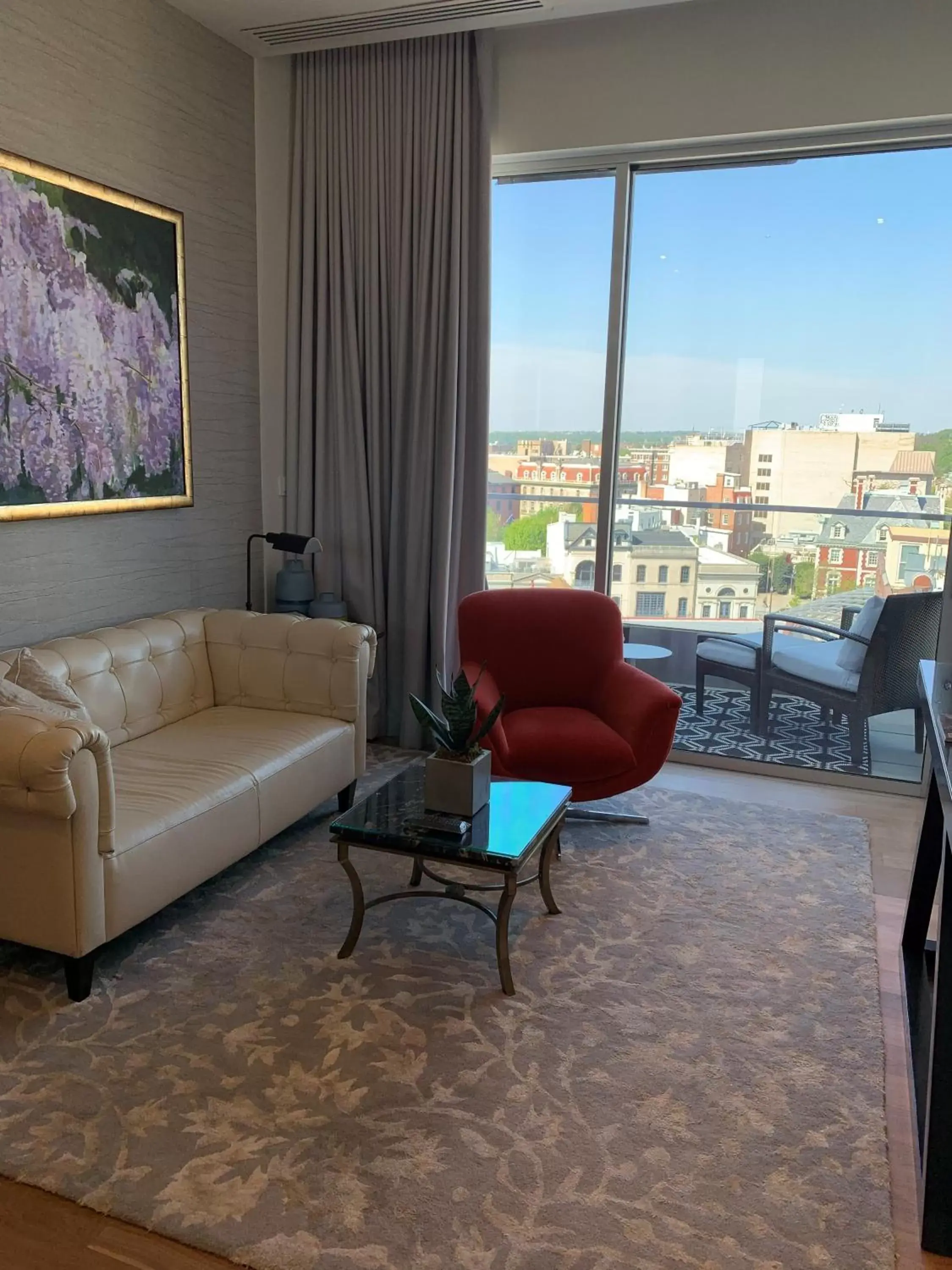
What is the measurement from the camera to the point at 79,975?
237cm

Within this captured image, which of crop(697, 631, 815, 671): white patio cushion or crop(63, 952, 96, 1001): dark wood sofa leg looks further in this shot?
crop(697, 631, 815, 671): white patio cushion

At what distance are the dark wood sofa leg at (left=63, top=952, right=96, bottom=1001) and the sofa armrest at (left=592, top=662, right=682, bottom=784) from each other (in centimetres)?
179

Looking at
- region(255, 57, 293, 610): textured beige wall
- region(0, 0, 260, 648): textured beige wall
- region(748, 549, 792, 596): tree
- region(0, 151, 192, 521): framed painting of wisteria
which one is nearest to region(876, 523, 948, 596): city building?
region(748, 549, 792, 596): tree

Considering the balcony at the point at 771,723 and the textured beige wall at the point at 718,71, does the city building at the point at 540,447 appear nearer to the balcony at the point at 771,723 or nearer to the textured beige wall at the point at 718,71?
the balcony at the point at 771,723

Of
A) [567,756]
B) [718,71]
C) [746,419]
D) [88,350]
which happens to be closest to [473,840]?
[567,756]

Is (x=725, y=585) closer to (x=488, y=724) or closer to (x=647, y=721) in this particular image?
(x=647, y=721)

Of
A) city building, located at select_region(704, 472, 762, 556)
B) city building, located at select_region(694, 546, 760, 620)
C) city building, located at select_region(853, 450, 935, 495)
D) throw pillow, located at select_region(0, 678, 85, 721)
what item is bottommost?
throw pillow, located at select_region(0, 678, 85, 721)

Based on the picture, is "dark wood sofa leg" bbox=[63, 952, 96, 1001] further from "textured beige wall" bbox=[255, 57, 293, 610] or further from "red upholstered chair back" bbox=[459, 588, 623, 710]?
"textured beige wall" bbox=[255, 57, 293, 610]

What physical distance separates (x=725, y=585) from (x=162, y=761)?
2.53m

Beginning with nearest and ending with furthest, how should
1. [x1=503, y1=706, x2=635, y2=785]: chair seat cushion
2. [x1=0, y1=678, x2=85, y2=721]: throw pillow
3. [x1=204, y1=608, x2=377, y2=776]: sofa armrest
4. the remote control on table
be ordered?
1. [x1=0, y1=678, x2=85, y2=721]: throw pillow
2. the remote control on table
3. [x1=503, y1=706, x2=635, y2=785]: chair seat cushion
4. [x1=204, y1=608, x2=377, y2=776]: sofa armrest

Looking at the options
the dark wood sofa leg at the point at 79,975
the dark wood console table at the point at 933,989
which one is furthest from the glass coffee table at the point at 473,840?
the dark wood console table at the point at 933,989

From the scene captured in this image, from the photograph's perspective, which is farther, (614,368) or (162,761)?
(614,368)

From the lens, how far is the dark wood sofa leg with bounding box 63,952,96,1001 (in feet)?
7.76

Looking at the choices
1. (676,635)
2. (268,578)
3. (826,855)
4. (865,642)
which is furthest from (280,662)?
(865,642)
